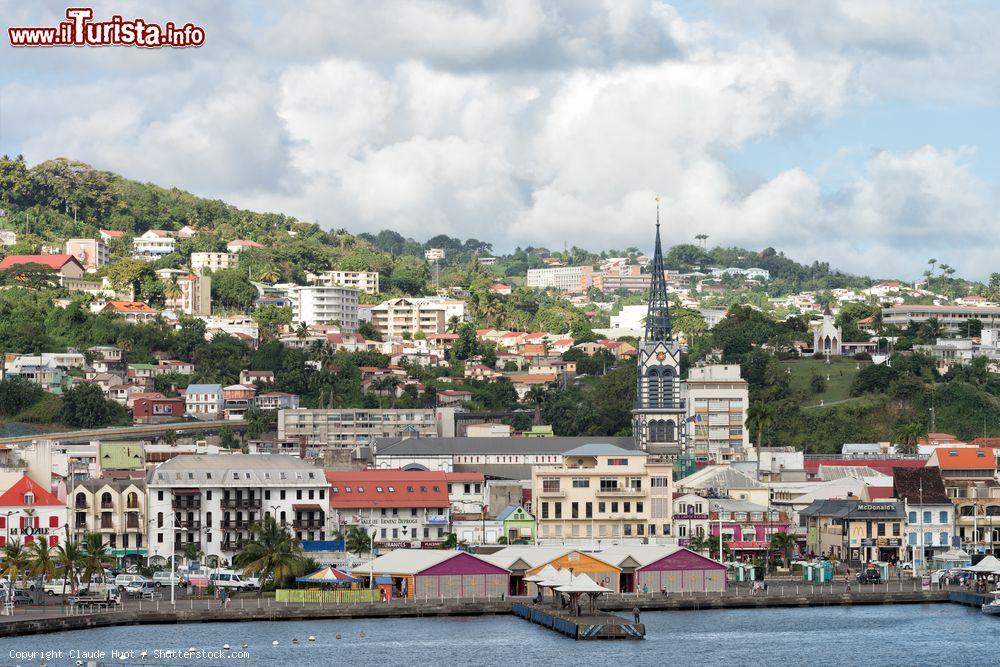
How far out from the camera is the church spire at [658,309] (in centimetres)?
16625

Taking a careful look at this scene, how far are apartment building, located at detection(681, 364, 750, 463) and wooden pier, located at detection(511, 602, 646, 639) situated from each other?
7783 cm

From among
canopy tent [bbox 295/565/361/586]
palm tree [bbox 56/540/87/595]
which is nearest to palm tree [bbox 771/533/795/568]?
canopy tent [bbox 295/565/361/586]

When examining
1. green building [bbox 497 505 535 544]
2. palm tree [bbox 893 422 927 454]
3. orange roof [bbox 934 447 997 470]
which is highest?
palm tree [bbox 893 422 927 454]

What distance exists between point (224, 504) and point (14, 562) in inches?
813

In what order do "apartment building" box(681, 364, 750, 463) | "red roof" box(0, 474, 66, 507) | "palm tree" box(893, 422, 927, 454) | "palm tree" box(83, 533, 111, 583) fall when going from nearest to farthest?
"palm tree" box(83, 533, 111, 583) → "red roof" box(0, 474, 66, 507) → "palm tree" box(893, 422, 927, 454) → "apartment building" box(681, 364, 750, 463)

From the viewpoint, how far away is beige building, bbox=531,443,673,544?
112 meters

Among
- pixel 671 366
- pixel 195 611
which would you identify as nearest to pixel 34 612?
pixel 195 611

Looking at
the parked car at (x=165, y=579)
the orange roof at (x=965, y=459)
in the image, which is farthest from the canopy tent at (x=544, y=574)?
the orange roof at (x=965, y=459)

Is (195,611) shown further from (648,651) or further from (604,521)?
(604,521)

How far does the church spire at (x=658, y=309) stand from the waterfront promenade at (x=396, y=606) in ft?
207

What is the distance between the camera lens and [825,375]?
188m

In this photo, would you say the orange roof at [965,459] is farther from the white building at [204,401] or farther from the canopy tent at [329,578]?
the white building at [204,401]

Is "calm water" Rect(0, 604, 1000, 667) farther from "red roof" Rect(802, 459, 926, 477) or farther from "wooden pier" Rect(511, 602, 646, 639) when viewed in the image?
"red roof" Rect(802, 459, 926, 477)

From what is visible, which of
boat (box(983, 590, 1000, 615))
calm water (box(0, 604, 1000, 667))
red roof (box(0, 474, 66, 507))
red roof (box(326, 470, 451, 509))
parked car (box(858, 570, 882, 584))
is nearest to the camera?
calm water (box(0, 604, 1000, 667))
